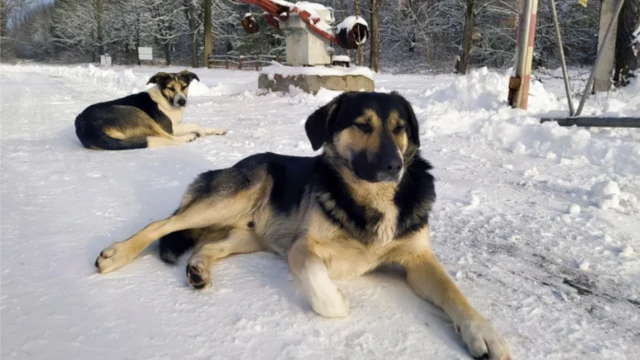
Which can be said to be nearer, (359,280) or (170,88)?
(359,280)

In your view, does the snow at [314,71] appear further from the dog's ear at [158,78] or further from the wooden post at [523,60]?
the wooden post at [523,60]

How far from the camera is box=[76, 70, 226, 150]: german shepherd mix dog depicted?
6160mm

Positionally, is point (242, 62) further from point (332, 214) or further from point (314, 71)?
point (332, 214)

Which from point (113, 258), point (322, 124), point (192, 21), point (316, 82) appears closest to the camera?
point (113, 258)

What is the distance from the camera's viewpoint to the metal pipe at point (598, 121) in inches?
206

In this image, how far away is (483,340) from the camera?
1.92 meters

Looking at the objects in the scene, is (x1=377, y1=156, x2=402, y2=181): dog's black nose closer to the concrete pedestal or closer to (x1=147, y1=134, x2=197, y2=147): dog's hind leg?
(x1=147, y1=134, x2=197, y2=147): dog's hind leg

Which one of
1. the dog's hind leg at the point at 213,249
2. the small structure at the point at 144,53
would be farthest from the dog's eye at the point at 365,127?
the small structure at the point at 144,53

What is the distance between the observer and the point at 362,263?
2596 millimetres

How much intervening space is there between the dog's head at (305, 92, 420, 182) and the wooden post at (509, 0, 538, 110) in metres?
4.60

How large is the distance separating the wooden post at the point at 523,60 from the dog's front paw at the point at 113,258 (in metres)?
6.16

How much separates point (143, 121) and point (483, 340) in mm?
6074

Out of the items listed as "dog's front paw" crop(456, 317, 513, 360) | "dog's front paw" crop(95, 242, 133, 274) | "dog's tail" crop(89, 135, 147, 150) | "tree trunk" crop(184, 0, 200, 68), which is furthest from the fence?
"dog's front paw" crop(456, 317, 513, 360)

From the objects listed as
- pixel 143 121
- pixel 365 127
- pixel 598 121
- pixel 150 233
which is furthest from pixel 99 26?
pixel 365 127
